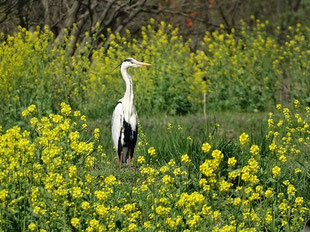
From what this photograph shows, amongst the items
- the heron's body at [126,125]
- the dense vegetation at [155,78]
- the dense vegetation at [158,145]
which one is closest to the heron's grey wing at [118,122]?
the heron's body at [126,125]

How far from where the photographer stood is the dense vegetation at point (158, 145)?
16.3ft

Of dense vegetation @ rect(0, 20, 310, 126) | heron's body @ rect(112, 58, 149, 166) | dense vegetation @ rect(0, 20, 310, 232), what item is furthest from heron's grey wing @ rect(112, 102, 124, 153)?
dense vegetation @ rect(0, 20, 310, 126)

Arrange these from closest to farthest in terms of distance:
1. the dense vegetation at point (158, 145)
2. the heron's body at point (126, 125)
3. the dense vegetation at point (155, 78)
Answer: the dense vegetation at point (158, 145) → the heron's body at point (126, 125) → the dense vegetation at point (155, 78)

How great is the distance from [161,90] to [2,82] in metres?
2.86

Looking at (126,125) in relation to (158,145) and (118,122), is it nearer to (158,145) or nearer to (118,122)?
(118,122)

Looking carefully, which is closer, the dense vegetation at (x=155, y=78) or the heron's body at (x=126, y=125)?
the heron's body at (x=126, y=125)

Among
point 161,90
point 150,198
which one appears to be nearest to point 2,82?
point 161,90

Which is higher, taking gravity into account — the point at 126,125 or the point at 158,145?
the point at 126,125

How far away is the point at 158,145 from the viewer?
295 inches

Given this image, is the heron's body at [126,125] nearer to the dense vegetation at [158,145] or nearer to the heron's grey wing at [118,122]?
the heron's grey wing at [118,122]

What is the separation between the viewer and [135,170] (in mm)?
7465

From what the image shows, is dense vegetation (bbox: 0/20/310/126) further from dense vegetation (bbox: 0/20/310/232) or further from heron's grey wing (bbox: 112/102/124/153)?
heron's grey wing (bbox: 112/102/124/153)

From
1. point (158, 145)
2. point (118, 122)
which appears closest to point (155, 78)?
point (118, 122)

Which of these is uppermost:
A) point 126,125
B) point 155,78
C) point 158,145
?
point 155,78
